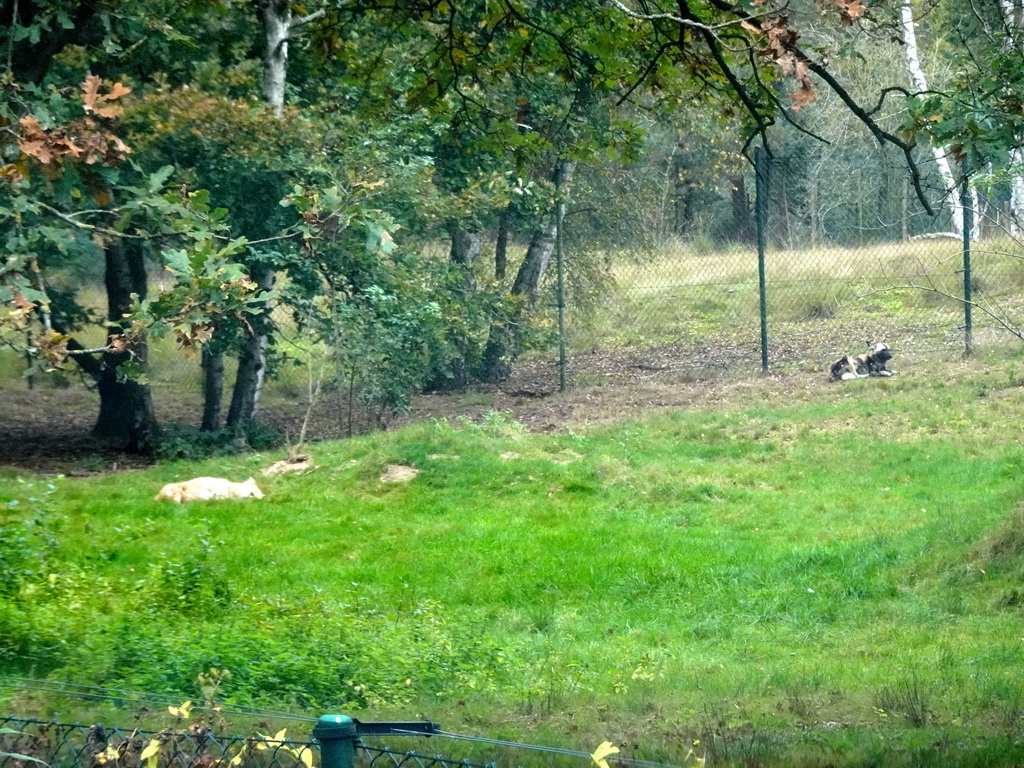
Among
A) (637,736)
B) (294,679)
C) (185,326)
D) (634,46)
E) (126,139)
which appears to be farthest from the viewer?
(126,139)

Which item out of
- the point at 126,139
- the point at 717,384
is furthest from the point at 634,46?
the point at 717,384

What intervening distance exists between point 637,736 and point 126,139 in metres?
9.28

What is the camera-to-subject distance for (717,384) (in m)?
16.2

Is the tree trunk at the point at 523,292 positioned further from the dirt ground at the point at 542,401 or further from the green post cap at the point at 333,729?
the green post cap at the point at 333,729

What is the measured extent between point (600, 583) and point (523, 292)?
414 inches

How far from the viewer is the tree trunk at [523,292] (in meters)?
16.7

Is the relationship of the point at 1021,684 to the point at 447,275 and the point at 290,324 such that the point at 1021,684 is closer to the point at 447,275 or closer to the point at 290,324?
the point at 447,275

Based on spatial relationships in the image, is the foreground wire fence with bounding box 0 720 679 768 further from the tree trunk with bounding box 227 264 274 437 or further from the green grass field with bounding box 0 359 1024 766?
the tree trunk with bounding box 227 264 274 437

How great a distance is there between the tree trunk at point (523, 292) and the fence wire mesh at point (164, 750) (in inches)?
512

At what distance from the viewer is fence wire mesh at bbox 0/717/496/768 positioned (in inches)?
115

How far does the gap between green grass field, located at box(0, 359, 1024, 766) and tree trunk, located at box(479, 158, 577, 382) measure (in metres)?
3.77

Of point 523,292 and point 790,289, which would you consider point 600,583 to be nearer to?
point 523,292

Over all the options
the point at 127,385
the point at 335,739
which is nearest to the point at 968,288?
the point at 127,385

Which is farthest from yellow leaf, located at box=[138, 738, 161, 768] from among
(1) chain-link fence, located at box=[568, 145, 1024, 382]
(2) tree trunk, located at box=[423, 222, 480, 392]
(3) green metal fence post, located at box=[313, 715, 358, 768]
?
(2) tree trunk, located at box=[423, 222, 480, 392]
